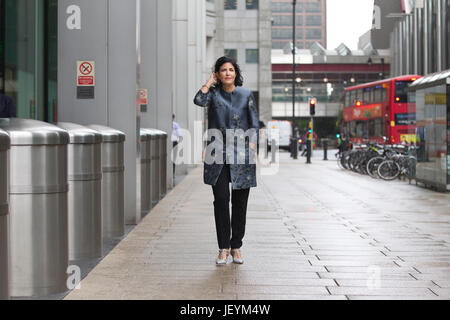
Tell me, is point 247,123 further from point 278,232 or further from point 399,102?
point 399,102

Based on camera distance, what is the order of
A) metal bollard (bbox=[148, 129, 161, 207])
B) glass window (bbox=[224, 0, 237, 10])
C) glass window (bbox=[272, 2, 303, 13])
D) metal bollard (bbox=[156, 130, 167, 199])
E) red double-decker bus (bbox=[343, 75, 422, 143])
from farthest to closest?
1. glass window (bbox=[272, 2, 303, 13])
2. glass window (bbox=[224, 0, 237, 10])
3. red double-decker bus (bbox=[343, 75, 422, 143])
4. metal bollard (bbox=[156, 130, 167, 199])
5. metal bollard (bbox=[148, 129, 161, 207])

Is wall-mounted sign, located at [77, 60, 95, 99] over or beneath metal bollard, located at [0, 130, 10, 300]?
over

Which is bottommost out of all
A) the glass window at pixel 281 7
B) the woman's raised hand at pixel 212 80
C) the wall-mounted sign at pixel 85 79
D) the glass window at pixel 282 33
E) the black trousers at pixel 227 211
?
the black trousers at pixel 227 211

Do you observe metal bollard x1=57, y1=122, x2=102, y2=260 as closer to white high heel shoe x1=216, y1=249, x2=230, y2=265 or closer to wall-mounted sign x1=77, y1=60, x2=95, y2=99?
white high heel shoe x1=216, y1=249, x2=230, y2=265

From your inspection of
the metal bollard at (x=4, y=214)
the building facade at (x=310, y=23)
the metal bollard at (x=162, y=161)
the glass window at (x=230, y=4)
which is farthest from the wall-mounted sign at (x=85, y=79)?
the building facade at (x=310, y=23)

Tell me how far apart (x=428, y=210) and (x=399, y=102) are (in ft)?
61.8

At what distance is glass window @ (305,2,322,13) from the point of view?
165m

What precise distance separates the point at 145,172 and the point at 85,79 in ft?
7.20

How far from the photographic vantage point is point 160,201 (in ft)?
→ 41.0

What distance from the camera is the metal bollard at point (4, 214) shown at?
3953 millimetres

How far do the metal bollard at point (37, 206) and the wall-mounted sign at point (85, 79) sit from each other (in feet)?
12.3

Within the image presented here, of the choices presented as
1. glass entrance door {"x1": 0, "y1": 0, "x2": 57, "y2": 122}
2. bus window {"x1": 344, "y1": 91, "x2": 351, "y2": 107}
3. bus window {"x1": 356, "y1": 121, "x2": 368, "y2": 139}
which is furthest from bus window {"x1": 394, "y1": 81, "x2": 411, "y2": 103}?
glass entrance door {"x1": 0, "y1": 0, "x2": 57, "y2": 122}

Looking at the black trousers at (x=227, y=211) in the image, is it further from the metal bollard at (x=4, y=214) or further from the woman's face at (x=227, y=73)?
the metal bollard at (x=4, y=214)

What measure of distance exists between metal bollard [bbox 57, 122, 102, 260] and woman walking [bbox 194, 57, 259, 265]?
3.16ft
